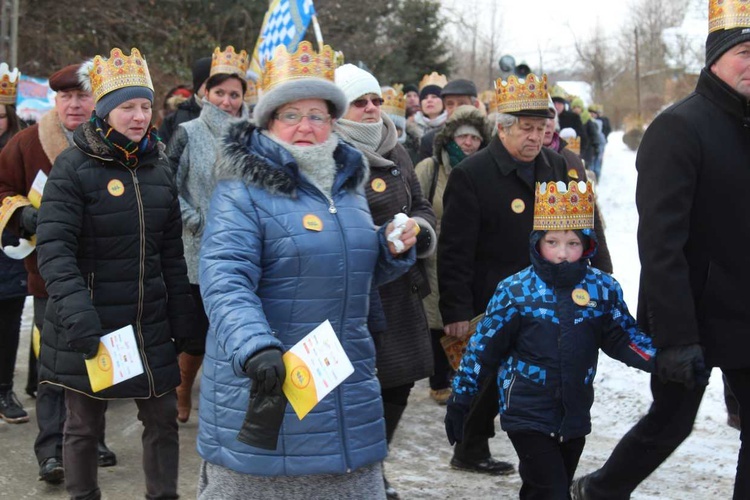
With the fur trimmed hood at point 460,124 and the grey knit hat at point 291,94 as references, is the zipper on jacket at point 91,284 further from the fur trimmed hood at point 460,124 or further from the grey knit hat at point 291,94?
the fur trimmed hood at point 460,124

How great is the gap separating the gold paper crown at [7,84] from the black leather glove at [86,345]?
2.86m

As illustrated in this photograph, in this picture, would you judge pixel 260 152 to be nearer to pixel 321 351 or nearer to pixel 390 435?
pixel 321 351

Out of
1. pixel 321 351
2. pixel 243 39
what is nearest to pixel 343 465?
pixel 321 351

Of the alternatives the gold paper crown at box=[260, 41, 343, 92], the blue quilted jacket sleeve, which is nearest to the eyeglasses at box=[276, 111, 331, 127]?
the gold paper crown at box=[260, 41, 343, 92]

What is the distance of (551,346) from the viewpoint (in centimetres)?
429

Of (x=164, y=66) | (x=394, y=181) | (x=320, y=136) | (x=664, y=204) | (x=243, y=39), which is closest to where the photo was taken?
(x=320, y=136)

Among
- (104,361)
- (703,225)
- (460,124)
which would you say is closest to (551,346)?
(703,225)

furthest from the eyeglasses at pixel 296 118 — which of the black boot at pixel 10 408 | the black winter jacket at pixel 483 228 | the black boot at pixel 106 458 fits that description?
the black boot at pixel 10 408

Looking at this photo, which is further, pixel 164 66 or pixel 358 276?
pixel 164 66

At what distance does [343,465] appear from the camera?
10.7 feet

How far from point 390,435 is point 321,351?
2.27 m

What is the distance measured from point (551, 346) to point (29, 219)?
285 centimetres

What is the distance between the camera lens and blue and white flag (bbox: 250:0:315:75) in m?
11.3

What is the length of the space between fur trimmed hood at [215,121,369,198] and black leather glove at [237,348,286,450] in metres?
0.66
